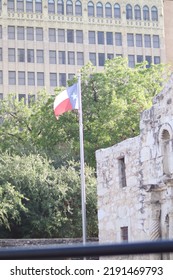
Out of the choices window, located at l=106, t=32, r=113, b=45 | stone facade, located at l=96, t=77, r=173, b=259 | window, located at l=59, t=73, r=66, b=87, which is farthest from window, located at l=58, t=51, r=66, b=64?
stone facade, located at l=96, t=77, r=173, b=259

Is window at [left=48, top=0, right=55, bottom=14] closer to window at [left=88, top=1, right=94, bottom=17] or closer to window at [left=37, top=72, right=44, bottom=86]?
window at [left=88, top=1, right=94, bottom=17]

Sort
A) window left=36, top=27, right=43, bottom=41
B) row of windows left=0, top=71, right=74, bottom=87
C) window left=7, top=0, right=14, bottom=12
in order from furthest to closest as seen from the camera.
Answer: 1. window left=7, top=0, right=14, bottom=12
2. window left=36, top=27, right=43, bottom=41
3. row of windows left=0, top=71, right=74, bottom=87

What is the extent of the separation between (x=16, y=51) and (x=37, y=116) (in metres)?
31.0

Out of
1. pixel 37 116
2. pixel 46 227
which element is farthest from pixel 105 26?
pixel 46 227

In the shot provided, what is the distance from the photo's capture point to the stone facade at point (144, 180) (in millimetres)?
23375

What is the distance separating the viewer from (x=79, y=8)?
254 ft

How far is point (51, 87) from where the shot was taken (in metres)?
73.7

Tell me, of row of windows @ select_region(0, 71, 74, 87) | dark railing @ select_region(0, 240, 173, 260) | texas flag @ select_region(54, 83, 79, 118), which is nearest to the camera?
dark railing @ select_region(0, 240, 173, 260)

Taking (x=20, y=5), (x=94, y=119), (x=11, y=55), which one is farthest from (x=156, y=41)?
(x=94, y=119)

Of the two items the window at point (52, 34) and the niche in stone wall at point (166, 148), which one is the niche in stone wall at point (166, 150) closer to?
the niche in stone wall at point (166, 148)

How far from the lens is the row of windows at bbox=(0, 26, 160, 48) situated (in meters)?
75.2

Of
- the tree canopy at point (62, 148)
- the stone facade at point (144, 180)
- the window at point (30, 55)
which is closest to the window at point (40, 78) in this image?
the window at point (30, 55)

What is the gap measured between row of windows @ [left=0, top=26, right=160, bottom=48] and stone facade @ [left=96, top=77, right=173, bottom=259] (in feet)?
165

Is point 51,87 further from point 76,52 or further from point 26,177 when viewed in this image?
point 26,177
